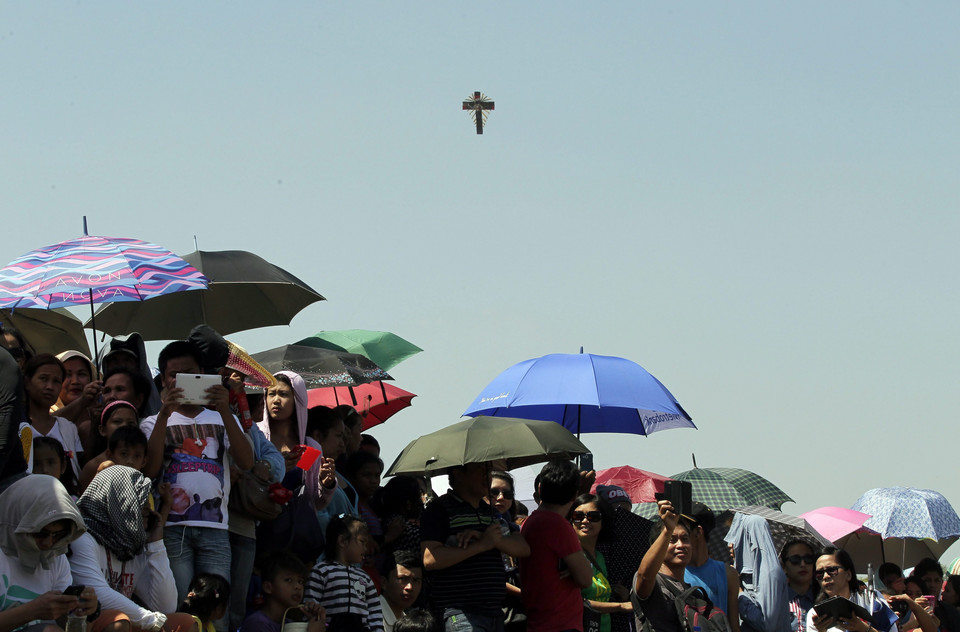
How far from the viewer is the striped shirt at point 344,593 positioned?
7.04m

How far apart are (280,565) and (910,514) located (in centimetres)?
948

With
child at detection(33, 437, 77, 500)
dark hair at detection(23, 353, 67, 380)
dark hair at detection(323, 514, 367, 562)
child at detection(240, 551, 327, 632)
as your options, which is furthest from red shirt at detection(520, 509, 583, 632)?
dark hair at detection(23, 353, 67, 380)

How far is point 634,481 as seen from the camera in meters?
13.7

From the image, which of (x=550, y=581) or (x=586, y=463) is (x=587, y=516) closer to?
(x=550, y=581)

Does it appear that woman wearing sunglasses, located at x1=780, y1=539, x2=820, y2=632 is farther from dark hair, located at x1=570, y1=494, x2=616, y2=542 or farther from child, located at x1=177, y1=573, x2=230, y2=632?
child, located at x1=177, y1=573, x2=230, y2=632

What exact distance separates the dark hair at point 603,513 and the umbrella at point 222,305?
10.5 feet

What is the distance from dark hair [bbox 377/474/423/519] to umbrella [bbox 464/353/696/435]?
63.9 inches

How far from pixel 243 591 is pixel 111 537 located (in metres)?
1.05

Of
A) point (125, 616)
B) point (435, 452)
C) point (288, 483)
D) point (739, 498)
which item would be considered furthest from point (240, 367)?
point (739, 498)

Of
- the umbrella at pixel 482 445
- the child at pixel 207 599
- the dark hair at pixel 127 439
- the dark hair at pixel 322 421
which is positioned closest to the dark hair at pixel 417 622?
the umbrella at pixel 482 445

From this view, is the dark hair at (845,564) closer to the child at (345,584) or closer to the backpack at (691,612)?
the backpack at (691,612)

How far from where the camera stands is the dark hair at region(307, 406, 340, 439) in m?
8.27

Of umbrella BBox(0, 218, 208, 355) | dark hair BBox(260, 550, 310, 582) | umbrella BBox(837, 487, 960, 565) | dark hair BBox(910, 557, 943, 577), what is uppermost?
umbrella BBox(0, 218, 208, 355)

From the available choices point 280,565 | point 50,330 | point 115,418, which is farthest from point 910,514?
point 115,418
